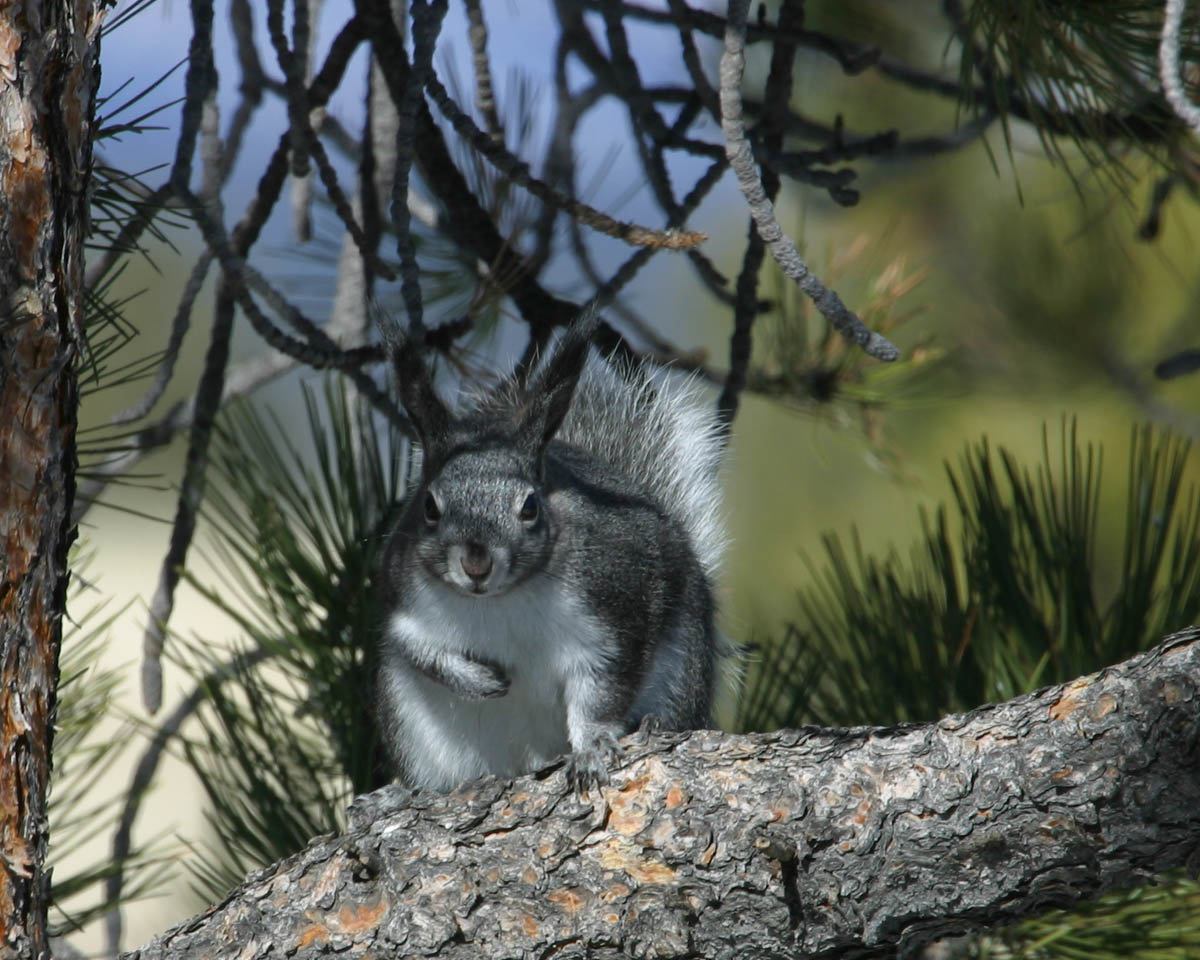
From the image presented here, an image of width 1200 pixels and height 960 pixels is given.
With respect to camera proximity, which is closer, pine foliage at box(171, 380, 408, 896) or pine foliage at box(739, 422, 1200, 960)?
pine foliage at box(739, 422, 1200, 960)

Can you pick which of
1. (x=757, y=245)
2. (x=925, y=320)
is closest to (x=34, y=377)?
(x=757, y=245)

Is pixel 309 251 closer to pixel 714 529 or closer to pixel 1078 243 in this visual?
pixel 714 529

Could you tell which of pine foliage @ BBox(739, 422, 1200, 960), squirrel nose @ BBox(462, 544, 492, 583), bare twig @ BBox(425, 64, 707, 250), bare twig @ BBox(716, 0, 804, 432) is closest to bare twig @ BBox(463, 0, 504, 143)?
bare twig @ BBox(425, 64, 707, 250)

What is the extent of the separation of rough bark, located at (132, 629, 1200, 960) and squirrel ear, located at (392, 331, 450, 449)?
0.43 meters

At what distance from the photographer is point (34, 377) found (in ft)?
3.00

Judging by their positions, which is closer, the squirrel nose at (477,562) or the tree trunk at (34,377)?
the tree trunk at (34,377)

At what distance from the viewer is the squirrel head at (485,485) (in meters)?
1.29

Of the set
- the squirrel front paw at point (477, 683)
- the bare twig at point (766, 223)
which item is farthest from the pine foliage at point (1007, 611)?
the bare twig at point (766, 223)

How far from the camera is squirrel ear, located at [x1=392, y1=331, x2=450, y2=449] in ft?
4.31

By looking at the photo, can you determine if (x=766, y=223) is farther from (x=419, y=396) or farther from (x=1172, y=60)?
(x=419, y=396)

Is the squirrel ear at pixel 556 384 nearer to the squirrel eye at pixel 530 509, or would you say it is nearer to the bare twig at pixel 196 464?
the squirrel eye at pixel 530 509

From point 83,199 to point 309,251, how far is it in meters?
1.13

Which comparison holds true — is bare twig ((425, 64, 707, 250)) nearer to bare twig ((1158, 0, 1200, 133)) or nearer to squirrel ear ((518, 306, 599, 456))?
squirrel ear ((518, 306, 599, 456))

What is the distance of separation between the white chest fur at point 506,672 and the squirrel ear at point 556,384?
0.54 feet
